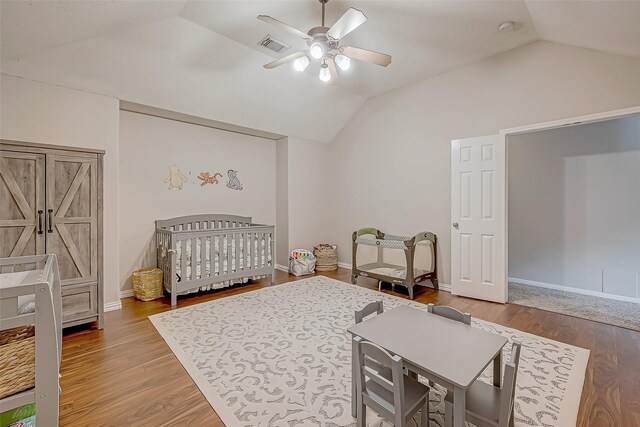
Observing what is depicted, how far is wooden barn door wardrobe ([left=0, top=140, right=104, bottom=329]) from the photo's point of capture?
7.79ft

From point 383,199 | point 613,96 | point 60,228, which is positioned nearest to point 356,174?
point 383,199

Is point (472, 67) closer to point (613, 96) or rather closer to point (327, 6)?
point (613, 96)

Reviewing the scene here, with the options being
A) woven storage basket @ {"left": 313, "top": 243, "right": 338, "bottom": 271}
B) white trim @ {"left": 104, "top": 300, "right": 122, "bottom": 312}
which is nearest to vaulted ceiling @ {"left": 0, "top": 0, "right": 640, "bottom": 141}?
white trim @ {"left": 104, "top": 300, "right": 122, "bottom": 312}

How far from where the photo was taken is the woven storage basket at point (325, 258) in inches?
203

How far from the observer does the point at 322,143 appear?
5.65m

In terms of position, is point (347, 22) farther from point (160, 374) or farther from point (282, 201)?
point (282, 201)

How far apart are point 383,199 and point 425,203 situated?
74 cm

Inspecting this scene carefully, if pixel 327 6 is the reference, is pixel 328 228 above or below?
below

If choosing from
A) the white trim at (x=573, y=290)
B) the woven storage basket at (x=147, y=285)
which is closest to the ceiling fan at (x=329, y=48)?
the woven storage basket at (x=147, y=285)

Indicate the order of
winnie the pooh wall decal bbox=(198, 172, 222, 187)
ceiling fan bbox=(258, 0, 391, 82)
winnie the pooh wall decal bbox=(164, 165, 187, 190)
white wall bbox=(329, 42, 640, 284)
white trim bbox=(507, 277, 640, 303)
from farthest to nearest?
1. winnie the pooh wall decal bbox=(198, 172, 222, 187)
2. winnie the pooh wall decal bbox=(164, 165, 187, 190)
3. white trim bbox=(507, 277, 640, 303)
4. white wall bbox=(329, 42, 640, 284)
5. ceiling fan bbox=(258, 0, 391, 82)

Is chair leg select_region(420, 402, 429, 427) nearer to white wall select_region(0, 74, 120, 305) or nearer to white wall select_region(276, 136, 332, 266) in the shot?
white wall select_region(0, 74, 120, 305)

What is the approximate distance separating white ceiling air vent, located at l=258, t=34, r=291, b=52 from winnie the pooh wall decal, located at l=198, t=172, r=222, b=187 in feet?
7.08

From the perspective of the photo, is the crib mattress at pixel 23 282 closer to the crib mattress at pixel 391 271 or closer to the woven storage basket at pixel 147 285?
the woven storage basket at pixel 147 285

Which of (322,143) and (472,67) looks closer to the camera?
(472,67)
